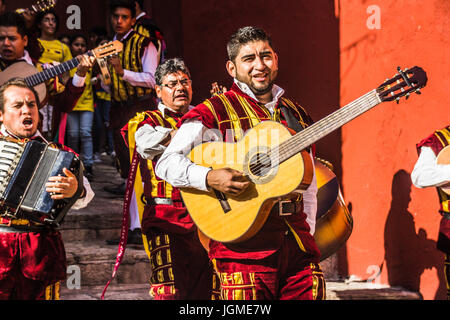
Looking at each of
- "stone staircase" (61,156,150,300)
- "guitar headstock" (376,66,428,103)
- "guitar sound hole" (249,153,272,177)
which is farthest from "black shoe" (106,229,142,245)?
"guitar headstock" (376,66,428,103)

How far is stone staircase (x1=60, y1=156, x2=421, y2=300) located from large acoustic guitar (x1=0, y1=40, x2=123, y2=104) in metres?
1.43

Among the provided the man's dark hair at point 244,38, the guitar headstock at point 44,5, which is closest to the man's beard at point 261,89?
the man's dark hair at point 244,38

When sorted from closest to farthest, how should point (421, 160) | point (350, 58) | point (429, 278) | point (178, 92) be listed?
point (421, 160)
point (178, 92)
point (429, 278)
point (350, 58)

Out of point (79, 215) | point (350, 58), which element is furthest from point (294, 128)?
point (79, 215)

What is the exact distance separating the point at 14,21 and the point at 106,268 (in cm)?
212

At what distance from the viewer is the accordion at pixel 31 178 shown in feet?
12.5

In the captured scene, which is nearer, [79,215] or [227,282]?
[227,282]

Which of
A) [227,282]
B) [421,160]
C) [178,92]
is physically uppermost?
[178,92]

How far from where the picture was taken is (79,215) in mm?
6688

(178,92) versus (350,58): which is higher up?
(350,58)

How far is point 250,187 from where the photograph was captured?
3.36 meters

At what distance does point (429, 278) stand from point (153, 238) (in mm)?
2125

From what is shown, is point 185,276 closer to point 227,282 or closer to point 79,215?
point 227,282

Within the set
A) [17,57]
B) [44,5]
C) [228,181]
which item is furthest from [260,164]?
[44,5]
